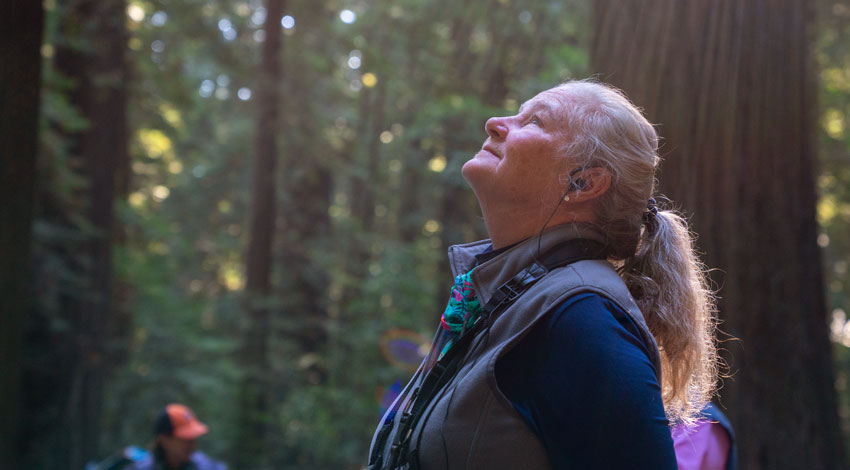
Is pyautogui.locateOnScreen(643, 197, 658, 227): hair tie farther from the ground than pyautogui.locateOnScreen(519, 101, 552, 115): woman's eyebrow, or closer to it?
closer to it

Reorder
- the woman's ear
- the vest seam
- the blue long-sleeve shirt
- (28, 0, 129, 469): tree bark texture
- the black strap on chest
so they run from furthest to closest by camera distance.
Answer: (28, 0, 129, 469): tree bark texture → the woman's ear → the black strap on chest → the vest seam → the blue long-sleeve shirt

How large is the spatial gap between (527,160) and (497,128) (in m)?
0.15

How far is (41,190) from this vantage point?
33.3ft

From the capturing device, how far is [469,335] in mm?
1828

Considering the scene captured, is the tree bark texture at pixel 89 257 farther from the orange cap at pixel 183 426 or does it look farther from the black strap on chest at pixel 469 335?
the black strap on chest at pixel 469 335

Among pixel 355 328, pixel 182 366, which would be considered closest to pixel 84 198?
A: pixel 182 366

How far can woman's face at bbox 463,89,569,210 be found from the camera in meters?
1.93

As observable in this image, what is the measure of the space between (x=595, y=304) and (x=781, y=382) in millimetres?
2384

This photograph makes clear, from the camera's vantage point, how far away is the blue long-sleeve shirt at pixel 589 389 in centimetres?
148

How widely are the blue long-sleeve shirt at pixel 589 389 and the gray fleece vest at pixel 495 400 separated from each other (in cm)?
2

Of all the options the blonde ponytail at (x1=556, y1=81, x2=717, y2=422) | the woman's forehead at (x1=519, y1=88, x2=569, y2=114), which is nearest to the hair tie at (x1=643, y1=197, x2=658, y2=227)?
the blonde ponytail at (x1=556, y1=81, x2=717, y2=422)

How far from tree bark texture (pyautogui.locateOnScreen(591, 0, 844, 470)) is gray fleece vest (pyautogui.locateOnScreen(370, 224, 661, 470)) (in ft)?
6.47

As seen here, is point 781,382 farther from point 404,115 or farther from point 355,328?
point 404,115

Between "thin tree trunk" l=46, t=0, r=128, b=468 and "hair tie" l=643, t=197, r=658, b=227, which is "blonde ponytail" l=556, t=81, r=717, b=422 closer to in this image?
"hair tie" l=643, t=197, r=658, b=227
